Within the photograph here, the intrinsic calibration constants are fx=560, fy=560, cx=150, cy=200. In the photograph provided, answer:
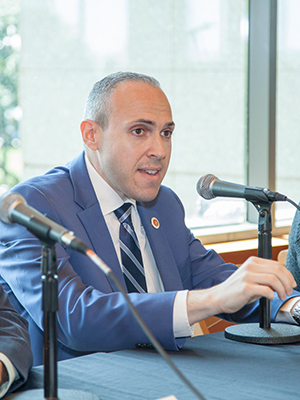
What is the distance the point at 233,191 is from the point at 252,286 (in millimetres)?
364

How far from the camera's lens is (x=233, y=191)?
5.31ft

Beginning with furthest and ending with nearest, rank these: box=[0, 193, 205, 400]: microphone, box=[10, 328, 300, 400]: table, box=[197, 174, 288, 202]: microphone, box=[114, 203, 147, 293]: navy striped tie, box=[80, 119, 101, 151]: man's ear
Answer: box=[80, 119, 101, 151]: man's ear < box=[114, 203, 147, 293]: navy striped tie < box=[197, 174, 288, 202]: microphone < box=[10, 328, 300, 400]: table < box=[0, 193, 205, 400]: microphone

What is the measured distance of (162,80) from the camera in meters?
3.34

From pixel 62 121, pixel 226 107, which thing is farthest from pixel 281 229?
pixel 62 121

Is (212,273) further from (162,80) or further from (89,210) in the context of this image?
(162,80)

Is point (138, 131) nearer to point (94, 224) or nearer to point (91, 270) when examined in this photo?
point (94, 224)

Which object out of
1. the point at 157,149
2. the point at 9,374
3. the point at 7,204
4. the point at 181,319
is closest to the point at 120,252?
the point at 157,149

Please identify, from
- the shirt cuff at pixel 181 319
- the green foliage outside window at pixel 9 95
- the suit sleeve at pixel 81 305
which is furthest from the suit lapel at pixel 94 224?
the green foliage outside window at pixel 9 95

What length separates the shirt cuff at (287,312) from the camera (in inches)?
68.6

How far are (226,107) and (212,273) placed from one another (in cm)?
181

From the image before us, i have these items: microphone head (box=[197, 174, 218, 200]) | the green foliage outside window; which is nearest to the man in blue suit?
microphone head (box=[197, 174, 218, 200])

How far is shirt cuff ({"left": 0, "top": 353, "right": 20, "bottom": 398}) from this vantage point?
3.83 ft

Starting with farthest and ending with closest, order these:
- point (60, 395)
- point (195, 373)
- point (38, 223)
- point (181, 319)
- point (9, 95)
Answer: point (9, 95) → point (181, 319) → point (195, 373) → point (60, 395) → point (38, 223)

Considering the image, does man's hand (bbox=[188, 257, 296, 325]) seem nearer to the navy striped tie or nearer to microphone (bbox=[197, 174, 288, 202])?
microphone (bbox=[197, 174, 288, 202])
